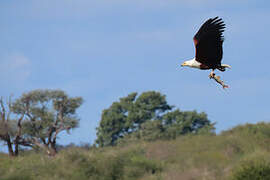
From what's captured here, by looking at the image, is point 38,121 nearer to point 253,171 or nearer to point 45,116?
point 45,116

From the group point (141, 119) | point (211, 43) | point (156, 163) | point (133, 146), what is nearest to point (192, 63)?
point (211, 43)

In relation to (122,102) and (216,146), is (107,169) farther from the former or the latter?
(122,102)

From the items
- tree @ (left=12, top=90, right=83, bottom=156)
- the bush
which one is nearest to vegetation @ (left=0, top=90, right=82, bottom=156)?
tree @ (left=12, top=90, right=83, bottom=156)

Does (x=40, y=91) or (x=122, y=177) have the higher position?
(x=40, y=91)

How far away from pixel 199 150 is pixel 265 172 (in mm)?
13098

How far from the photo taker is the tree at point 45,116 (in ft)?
177

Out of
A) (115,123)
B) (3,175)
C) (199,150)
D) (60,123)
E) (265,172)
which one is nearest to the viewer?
(265,172)

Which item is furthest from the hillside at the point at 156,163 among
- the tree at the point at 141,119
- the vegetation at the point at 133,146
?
the tree at the point at 141,119

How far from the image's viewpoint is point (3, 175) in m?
34.3

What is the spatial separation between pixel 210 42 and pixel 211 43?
28 mm

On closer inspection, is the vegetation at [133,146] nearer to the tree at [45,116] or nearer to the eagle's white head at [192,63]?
the tree at [45,116]

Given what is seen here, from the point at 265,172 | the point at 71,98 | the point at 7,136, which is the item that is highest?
the point at 71,98

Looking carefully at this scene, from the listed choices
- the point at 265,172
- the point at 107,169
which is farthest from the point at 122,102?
the point at 265,172

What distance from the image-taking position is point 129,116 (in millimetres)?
66938
